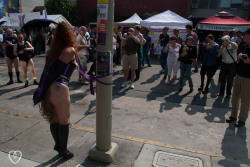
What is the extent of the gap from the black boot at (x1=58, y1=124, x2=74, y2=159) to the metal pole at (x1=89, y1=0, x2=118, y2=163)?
337 millimetres

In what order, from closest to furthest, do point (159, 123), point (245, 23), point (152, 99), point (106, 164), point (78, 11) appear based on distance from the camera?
point (106, 164) < point (159, 123) < point (152, 99) < point (245, 23) < point (78, 11)

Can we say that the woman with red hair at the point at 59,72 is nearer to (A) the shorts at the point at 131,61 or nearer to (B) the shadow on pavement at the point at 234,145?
(B) the shadow on pavement at the point at 234,145

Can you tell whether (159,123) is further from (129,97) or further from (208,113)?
(129,97)

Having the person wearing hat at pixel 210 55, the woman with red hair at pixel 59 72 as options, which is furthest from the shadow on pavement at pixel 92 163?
the person wearing hat at pixel 210 55

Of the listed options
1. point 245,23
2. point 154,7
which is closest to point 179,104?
point 245,23

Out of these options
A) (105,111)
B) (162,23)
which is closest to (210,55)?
(105,111)

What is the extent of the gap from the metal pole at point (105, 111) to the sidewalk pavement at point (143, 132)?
14 centimetres

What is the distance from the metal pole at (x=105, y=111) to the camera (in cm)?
253

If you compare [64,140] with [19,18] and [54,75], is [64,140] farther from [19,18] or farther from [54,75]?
[19,18]

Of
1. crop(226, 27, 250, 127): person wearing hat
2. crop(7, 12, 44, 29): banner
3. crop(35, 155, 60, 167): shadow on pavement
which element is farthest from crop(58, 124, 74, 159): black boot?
crop(7, 12, 44, 29): banner

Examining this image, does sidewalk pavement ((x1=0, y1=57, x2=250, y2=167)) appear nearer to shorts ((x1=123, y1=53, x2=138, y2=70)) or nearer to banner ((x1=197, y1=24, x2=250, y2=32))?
shorts ((x1=123, y1=53, x2=138, y2=70))

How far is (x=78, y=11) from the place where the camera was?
2530 cm

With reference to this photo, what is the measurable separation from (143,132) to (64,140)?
5.02 feet

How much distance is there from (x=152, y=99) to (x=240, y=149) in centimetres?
261
